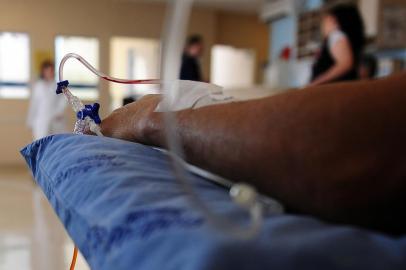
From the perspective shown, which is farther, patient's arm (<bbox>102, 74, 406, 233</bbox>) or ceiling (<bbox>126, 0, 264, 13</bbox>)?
ceiling (<bbox>126, 0, 264, 13</bbox>)

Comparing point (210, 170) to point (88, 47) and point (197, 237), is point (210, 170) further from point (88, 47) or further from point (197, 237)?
point (88, 47)

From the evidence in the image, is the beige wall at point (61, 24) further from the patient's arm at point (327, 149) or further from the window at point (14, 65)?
the patient's arm at point (327, 149)

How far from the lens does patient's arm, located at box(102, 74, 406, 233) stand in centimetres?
42

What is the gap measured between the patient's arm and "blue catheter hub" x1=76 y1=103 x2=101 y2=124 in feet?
1.39

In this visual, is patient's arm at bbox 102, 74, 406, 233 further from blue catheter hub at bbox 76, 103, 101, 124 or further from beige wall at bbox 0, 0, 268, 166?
beige wall at bbox 0, 0, 268, 166

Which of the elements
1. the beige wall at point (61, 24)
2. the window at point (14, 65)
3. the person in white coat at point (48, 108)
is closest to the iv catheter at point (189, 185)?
the person in white coat at point (48, 108)

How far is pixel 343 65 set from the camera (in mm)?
2133

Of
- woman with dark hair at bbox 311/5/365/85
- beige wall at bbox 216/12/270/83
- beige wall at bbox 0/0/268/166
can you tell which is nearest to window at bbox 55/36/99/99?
beige wall at bbox 0/0/268/166

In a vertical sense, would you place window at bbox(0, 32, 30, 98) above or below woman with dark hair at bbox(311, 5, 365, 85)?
below

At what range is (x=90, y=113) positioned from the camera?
89 centimetres

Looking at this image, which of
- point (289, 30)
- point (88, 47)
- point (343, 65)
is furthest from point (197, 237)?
point (88, 47)

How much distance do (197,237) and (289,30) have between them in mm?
4938

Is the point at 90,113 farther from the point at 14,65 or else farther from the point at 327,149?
the point at 14,65

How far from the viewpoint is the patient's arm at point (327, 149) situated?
0.42 meters
